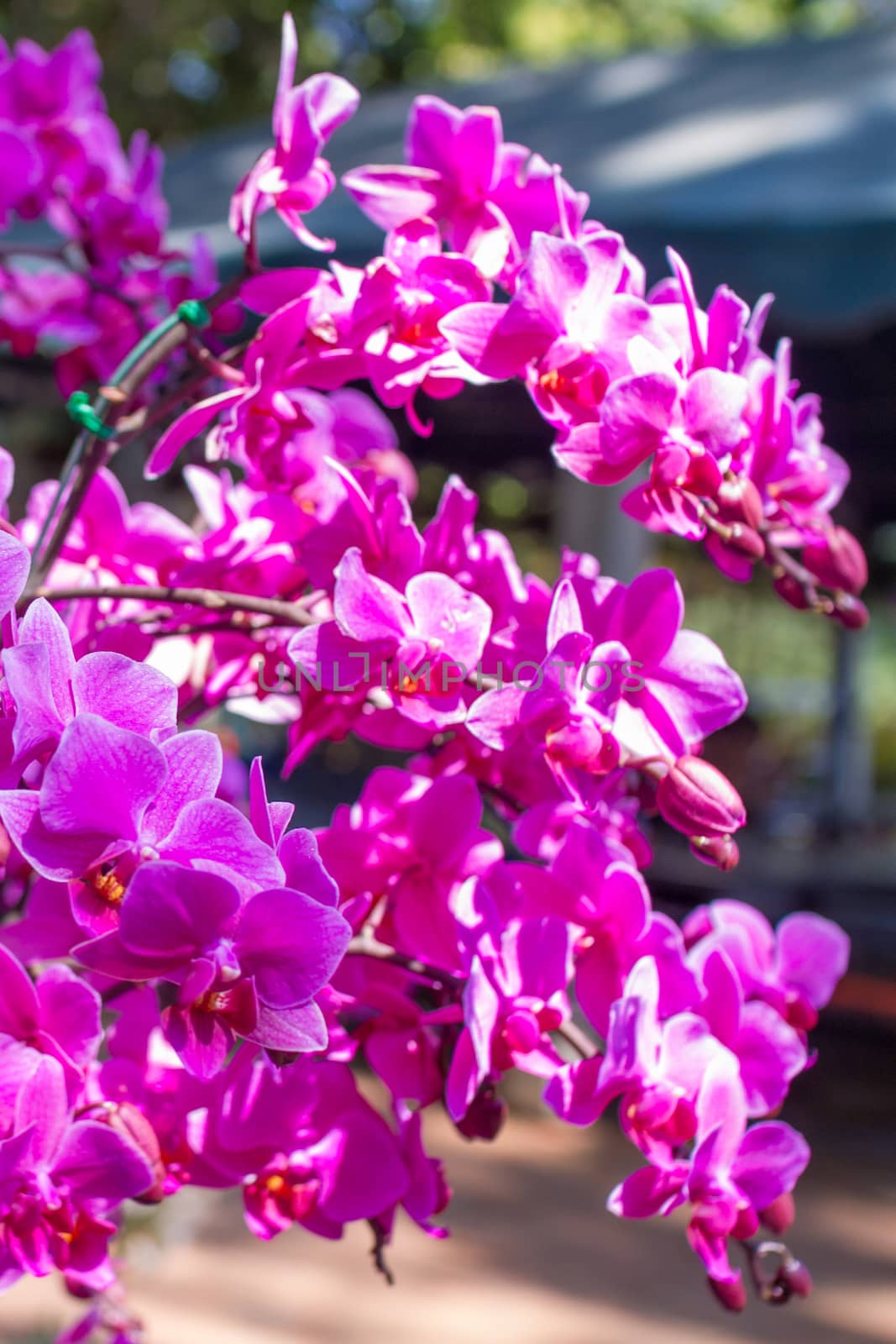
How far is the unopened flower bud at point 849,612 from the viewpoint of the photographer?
0.60 m

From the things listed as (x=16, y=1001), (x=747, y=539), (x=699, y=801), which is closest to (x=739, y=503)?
(x=747, y=539)

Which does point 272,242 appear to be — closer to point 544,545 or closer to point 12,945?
point 12,945

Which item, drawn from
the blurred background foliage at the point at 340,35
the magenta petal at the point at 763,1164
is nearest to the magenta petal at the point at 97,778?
the magenta petal at the point at 763,1164

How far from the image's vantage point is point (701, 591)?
545 inches

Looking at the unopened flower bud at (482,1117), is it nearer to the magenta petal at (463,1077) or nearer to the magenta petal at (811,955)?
the magenta petal at (463,1077)

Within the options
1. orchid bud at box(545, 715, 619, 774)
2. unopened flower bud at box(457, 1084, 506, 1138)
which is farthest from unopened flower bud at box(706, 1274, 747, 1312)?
orchid bud at box(545, 715, 619, 774)

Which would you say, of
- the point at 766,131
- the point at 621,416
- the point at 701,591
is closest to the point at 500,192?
the point at 621,416

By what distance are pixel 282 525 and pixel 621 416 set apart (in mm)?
180

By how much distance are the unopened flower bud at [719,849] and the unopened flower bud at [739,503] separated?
4.9 inches

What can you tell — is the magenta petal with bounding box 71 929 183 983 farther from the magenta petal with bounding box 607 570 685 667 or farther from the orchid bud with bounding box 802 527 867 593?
the orchid bud with bounding box 802 527 867 593

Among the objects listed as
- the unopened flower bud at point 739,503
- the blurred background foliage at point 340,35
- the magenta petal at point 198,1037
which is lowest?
the magenta petal at point 198,1037

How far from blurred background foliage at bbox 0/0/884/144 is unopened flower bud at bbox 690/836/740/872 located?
6713 mm

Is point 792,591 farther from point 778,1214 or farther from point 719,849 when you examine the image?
point 778,1214

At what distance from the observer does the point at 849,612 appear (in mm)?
607
